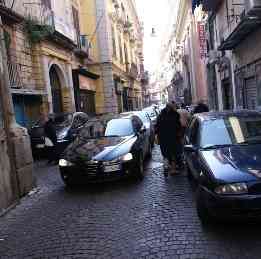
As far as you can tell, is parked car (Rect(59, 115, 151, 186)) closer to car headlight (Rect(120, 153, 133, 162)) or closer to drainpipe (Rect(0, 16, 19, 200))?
car headlight (Rect(120, 153, 133, 162))

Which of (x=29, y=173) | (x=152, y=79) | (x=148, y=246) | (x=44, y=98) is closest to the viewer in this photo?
(x=148, y=246)

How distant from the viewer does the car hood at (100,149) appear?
814cm

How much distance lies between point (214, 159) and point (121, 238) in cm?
158

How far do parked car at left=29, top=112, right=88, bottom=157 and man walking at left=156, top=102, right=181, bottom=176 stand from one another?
4.54 meters

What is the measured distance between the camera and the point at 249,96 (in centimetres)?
1764

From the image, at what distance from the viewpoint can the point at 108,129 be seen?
9922 millimetres

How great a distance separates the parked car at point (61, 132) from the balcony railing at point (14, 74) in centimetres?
199

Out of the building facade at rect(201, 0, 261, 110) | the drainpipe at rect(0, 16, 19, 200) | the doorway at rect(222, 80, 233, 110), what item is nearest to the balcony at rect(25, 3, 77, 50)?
the building facade at rect(201, 0, 261, 110)

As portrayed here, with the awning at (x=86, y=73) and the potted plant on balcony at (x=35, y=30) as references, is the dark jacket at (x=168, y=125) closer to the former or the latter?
the potted plant on balcony at (x=35, y=30)

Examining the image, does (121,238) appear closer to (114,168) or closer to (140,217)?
(140,217)

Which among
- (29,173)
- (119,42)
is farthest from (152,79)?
(29,173)

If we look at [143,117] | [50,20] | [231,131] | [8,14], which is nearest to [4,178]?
[231,131]

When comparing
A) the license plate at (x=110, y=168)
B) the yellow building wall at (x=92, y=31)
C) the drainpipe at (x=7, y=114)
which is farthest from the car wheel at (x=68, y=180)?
the yellow building wall at (x=92, y=31)

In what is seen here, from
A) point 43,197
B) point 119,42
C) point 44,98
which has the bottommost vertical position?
point 43,197
